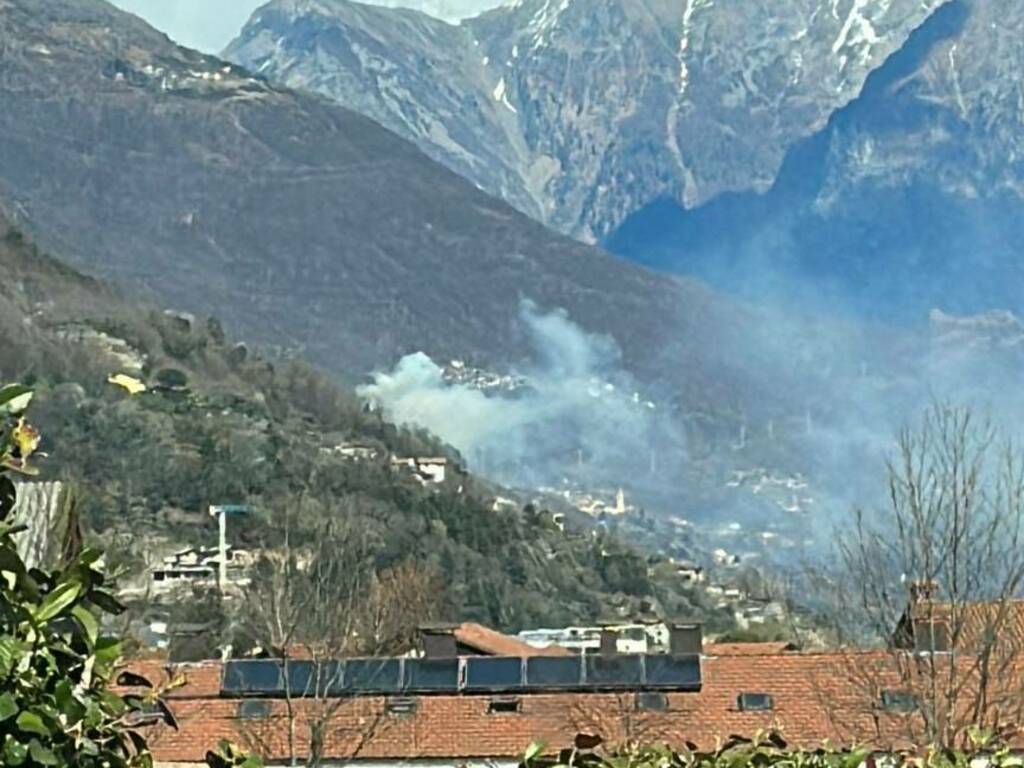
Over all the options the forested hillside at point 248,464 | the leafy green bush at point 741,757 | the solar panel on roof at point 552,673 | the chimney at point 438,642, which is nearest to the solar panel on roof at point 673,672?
the solar panel on roof at point 552,673

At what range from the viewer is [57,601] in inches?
168

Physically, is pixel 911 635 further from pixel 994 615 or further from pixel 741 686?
pixel 741 686

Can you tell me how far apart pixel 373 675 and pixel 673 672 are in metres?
4.38

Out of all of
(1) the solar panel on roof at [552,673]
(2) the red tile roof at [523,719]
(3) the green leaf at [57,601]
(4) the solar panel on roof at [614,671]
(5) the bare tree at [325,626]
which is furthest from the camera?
(1) the solar panel on roof at [552,673]

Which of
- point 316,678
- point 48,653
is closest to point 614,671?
point 316,678

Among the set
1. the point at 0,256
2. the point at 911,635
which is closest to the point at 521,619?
the point at 911,635

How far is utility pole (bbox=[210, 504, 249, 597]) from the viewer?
2983 inches

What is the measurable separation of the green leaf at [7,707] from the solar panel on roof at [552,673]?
1122 inches

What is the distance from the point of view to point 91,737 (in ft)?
14.8

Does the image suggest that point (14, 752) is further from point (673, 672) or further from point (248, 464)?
point (248, 464)

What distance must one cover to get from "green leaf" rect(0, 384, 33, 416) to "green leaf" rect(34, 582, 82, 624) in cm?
37

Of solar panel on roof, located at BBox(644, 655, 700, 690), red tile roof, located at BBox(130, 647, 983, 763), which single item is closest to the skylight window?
red tile roof, located at BBox(130, 647, 983, 763)

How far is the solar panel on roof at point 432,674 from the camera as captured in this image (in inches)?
1282

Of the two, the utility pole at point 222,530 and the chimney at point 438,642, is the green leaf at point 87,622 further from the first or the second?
the utility pole at point 222,530
